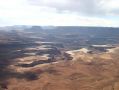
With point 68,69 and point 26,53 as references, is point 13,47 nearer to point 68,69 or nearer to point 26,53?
point 26,53

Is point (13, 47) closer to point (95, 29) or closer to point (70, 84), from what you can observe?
point (70, 84)

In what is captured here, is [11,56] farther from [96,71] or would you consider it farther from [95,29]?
[95,29]

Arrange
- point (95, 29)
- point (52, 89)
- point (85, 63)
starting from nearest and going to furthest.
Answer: point (52, 89), point (85, 63), point (95, 29)

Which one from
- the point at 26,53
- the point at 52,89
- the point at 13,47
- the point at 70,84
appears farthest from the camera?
the point at 13,47

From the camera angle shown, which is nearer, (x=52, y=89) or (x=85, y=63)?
(x=52, y=89)

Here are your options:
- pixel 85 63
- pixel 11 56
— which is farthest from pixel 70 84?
pixel 11 56

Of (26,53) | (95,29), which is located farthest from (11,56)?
(95,29)

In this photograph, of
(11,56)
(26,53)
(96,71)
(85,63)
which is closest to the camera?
(96,71)

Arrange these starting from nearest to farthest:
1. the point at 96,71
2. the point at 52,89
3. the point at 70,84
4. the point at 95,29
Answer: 1. the point at 52,89
2. the point at 70,84
3. the point at 96,71
4. the point at 95,29

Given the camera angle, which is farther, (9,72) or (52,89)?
(9,72)
